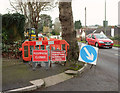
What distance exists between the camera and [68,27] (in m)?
8.54

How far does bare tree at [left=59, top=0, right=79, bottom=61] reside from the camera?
833 cm

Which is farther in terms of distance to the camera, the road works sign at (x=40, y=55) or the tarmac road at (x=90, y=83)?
the road works sign at (x=40, y=55)

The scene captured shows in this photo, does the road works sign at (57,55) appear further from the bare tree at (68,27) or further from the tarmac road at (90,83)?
the bare tree at (68,27)

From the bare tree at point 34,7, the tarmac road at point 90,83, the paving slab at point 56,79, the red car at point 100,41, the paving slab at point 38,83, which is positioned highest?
the bare tree at point 34,7

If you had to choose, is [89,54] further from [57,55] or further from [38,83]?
[38,83]

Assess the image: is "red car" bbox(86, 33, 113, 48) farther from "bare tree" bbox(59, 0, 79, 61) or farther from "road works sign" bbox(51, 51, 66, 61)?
"road works sign" bbox(51, 51, 66, 61)

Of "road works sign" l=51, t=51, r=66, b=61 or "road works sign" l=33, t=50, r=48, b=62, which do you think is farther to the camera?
"road works sign" l=51, t=51, r=66, b=61

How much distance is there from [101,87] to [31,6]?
24271mm

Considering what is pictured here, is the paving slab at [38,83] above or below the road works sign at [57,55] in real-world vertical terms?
below

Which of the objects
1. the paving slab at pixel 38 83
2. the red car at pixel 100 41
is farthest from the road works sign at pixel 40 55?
the red car at pixel 100 41

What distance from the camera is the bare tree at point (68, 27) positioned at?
8.33 metres

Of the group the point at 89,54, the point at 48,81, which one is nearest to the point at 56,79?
the point at 48,81

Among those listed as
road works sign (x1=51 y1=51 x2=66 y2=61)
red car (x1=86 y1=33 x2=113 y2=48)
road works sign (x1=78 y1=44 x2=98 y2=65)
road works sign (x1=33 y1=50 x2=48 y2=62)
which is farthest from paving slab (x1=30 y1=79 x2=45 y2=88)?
red car (x1=86 y1=33 x2=113 y2=48)

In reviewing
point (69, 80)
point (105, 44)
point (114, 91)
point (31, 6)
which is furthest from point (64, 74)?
point (31, 6)
